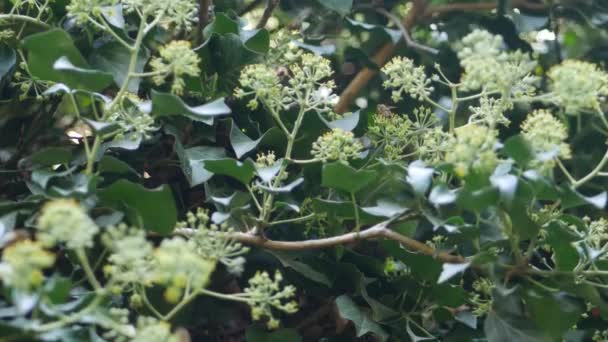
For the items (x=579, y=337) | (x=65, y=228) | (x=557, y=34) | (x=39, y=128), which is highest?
(x=65, y=228)

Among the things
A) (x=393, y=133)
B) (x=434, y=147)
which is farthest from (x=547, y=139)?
(x=393, y=133)

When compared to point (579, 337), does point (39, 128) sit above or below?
above

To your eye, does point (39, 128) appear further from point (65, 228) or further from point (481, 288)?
point (481, 288)

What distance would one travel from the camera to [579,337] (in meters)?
1.09

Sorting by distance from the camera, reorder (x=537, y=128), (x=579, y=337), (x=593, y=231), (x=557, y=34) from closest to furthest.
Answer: (x=537, y=128) → (x=593, y=231) → (x=579, y=337) → (x=557, y=34)

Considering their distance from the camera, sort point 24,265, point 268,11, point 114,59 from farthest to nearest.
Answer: point 268,11 < point 114,59 < point 24,265

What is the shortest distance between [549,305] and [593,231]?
0.11 m

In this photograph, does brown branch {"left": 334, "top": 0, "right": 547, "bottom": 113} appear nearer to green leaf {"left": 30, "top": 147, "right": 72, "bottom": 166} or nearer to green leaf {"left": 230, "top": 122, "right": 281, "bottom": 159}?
green leaf {"left": 230, "top": 122, "right": 281, "bottom": 159}

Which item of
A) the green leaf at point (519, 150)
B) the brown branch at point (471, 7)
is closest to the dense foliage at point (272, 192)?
the green leaf at point (519, 150)

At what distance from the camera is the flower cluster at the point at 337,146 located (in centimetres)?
92

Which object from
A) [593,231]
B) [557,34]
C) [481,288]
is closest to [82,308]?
[481,288]

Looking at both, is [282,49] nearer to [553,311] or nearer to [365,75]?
[365,75]

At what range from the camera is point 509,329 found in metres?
0.95

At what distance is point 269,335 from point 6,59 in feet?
1.51
